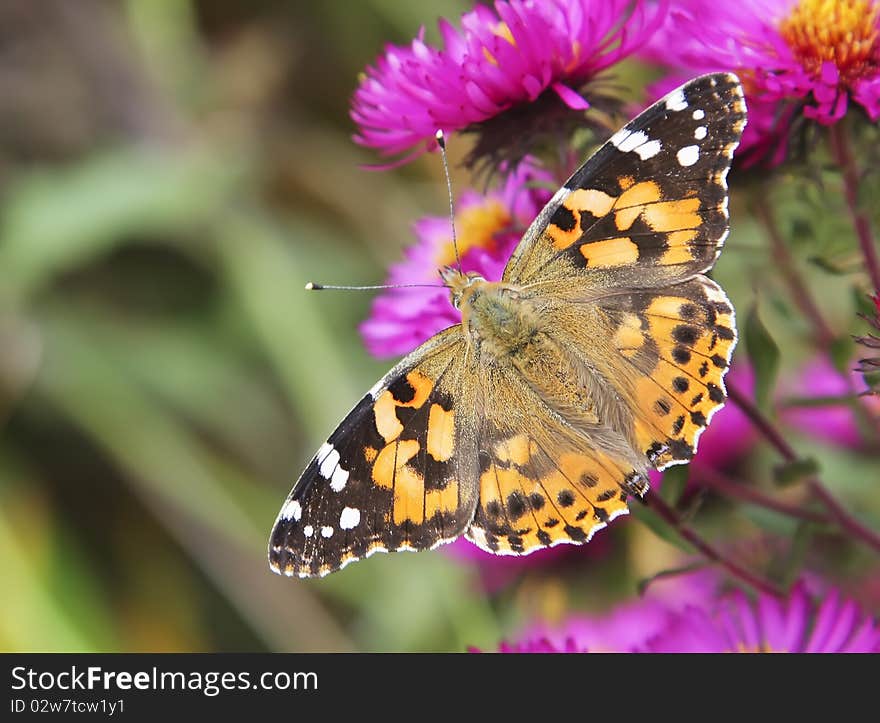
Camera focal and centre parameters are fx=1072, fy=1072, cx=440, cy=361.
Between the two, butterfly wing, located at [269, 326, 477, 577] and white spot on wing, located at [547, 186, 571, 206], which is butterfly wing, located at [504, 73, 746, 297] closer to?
white spot on wing, located at [547, 186, 571, 206]

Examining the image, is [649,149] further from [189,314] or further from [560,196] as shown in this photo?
[189,314]

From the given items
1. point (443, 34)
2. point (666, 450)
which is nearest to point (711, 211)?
point (666, 450)

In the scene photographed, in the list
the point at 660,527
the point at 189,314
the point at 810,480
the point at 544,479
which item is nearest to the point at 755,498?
the point at 810,480

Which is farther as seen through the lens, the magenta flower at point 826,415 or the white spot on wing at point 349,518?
the magenta flower at point 826,415

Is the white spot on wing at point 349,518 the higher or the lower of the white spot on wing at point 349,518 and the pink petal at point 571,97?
the lower

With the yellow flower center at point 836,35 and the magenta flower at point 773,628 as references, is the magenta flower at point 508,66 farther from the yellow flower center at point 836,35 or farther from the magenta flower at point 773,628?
the magenta flower at point 773,628

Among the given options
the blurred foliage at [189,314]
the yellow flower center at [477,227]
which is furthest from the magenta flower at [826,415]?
the yellow flower center at [477,227]
